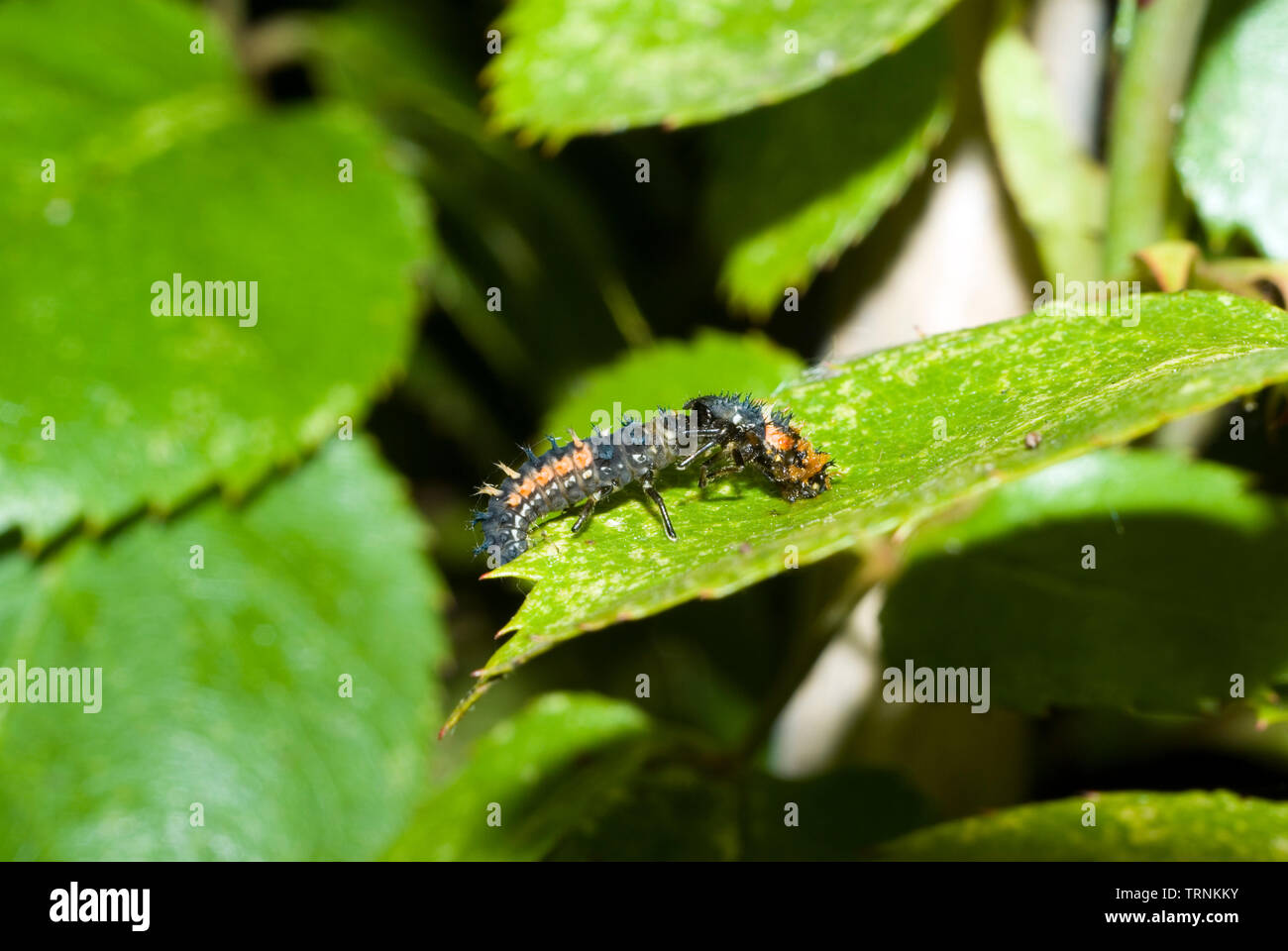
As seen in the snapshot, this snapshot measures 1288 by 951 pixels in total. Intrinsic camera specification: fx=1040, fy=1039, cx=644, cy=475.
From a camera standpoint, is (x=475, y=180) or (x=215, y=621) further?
(x=475, y=180)

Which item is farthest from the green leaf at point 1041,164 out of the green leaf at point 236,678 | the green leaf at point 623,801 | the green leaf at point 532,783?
the green leaf at point 236,678

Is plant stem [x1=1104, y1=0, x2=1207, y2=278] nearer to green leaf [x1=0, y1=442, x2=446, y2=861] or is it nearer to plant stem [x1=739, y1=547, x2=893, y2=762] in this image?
plant stem [x1=739, y1=547, x2=893, y2=762]

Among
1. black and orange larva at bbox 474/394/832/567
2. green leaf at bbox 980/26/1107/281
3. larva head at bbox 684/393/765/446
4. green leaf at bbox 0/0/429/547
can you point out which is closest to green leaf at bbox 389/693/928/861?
black and orange larva at bbox 474/394/832/567

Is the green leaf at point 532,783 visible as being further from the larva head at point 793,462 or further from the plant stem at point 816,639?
the larva head at point 793,462

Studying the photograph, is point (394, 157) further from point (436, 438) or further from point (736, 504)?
point (736, 504)

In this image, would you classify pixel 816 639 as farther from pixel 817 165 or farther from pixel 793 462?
pixel 817 165
